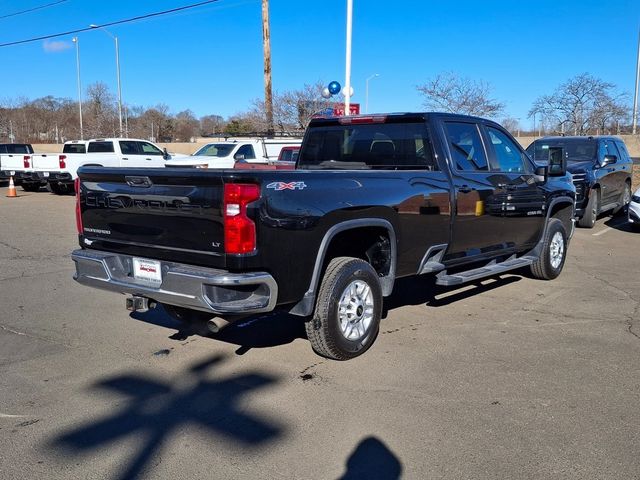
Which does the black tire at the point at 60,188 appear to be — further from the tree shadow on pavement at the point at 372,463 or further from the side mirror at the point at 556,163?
the tree shadow on pavement at the point at 372,463

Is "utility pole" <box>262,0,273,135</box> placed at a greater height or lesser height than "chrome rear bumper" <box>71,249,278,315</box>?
greater

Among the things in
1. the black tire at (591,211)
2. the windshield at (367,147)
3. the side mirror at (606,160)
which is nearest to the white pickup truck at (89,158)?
the black tire at (591,211)

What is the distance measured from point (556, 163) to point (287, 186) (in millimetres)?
4517

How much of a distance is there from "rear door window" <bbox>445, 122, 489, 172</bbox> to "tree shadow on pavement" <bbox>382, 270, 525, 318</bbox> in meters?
1.61

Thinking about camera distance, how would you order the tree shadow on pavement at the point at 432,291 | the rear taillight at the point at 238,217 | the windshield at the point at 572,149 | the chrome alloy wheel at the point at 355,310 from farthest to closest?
1. the windshield at the point at 572,149
2. the tree shadow on pavement at the point at 432,291
3. the chrome alloy wheel at the point at 355,310
4. the rear taillight at the point at 238,217

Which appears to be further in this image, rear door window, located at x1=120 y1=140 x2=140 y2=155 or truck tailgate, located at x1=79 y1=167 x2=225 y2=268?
rear door window, located at x1=120 y1=140 x2=140 y2=155

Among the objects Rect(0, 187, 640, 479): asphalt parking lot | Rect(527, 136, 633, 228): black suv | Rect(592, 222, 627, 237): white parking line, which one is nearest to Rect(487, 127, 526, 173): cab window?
Rect(0, 187, 640, 479): asphalt parking lot

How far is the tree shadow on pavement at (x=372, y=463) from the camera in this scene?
3.27m

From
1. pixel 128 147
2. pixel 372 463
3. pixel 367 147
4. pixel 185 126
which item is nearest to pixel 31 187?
pixel 128 147

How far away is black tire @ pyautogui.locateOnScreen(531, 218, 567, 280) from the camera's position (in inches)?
303

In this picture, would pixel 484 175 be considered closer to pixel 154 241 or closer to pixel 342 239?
pixel 342 239

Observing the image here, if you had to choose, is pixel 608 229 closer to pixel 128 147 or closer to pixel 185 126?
pixel 128 147

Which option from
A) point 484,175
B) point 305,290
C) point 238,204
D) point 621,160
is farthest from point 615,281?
point 621,160

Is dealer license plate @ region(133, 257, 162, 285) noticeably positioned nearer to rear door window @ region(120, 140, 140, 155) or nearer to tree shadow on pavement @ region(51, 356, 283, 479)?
tree shadow on pavement @ region(51, 356, 283, 479)
